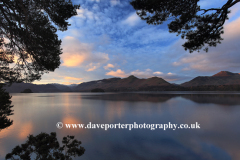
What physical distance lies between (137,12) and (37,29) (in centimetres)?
681

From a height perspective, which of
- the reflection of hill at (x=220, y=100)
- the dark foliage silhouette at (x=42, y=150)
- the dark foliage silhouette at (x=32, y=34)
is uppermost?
the dark foliage silhouette at (x=32, y=34)

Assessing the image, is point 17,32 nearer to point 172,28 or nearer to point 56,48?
point 56,48

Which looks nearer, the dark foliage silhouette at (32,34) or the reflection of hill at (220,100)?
the dark foliage silhouette at (32,34)

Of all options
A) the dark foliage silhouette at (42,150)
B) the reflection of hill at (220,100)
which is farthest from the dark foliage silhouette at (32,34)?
the reflection of hill at (220,100)

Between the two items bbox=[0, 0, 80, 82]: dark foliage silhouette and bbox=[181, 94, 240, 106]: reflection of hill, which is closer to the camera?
bbox=[0, 0, 80, 82]: dark foliage silhouette

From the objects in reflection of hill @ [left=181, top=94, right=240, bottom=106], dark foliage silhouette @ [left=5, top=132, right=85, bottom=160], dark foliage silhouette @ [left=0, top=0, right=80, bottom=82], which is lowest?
reflection of hill @ [left=181, top=94, right=240, bottom=106]

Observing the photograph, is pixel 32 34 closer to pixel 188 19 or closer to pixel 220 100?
pixel 188 19

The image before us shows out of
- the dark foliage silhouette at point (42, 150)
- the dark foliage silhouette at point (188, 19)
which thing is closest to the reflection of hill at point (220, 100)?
the dark foliage silhouette at point (188, 19)

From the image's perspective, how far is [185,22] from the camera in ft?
26.7

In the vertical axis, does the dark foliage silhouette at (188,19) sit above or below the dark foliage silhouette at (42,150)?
above

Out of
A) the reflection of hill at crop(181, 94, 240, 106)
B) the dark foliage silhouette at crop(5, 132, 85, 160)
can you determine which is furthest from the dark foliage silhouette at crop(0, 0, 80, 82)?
the reflection of hill at crop(181, 94, 240, 106)

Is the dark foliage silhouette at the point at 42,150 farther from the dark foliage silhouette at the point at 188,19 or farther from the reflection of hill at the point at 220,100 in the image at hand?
the reflection of hill at the point at 220,100

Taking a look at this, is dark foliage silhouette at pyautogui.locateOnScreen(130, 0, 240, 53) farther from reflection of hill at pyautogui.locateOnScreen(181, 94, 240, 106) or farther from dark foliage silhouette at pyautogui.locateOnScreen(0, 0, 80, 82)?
reflection of hill at pyautogui.locateOnScreen(181, 94, 240, 106)

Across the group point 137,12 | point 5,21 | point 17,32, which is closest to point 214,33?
point 137,12
